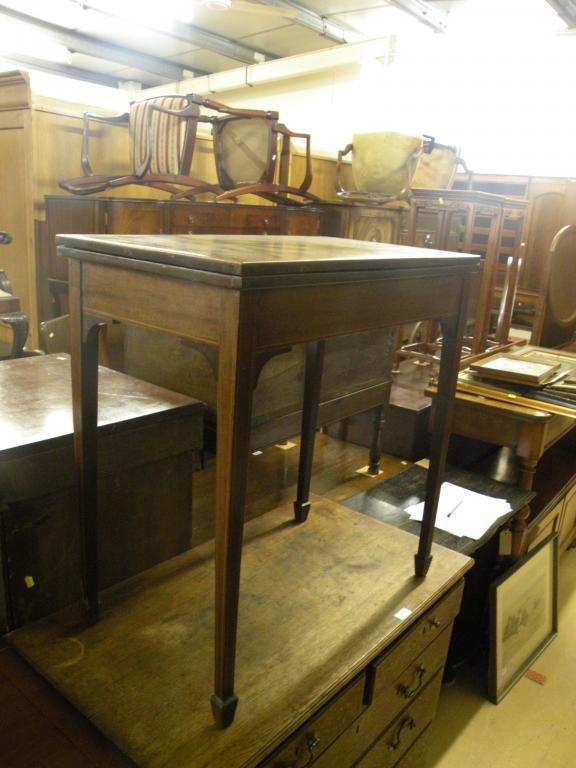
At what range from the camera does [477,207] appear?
3016mm

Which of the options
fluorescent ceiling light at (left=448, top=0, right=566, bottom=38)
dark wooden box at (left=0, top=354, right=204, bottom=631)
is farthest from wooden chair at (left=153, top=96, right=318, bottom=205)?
fluorescent ceiling light at (left=448, top=0, right=566, bottom=38)

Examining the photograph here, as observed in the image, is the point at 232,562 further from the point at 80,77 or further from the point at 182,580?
the point at 80,77

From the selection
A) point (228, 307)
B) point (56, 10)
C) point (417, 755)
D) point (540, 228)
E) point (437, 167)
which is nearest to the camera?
point (228, 307)

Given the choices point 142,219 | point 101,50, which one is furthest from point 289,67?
point 142,219

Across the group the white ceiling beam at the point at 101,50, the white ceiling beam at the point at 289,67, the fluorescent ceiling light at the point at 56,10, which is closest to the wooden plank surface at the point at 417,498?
the white ceiling beam at the point at 289,67

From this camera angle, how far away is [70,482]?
1.25 metres

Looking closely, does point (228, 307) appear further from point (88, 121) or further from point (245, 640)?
point (88, 121)

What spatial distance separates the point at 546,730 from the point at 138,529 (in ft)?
4.92

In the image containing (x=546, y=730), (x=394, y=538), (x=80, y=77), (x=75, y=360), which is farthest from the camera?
(x=80, y=77)

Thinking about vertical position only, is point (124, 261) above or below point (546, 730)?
above

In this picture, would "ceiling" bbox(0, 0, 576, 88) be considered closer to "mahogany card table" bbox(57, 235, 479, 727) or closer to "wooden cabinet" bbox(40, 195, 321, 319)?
"wooden cabinet" bbox(40, 195, 321, 319)

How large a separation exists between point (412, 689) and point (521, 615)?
85 centimetres

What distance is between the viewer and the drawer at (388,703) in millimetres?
1238

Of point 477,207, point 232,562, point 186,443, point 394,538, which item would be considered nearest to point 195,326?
point 232,562
